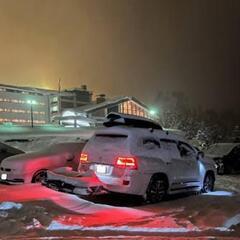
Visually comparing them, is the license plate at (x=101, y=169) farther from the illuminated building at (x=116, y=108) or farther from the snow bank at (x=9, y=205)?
the illuminated building at (x=116, y=108)

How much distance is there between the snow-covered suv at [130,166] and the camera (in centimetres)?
1096

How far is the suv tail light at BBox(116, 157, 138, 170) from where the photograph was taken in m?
11.0

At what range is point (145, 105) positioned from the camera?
75.8 metres

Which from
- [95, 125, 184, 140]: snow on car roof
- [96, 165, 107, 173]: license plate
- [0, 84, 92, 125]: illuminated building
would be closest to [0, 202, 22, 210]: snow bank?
[96, 165, 107, 173]: license plate

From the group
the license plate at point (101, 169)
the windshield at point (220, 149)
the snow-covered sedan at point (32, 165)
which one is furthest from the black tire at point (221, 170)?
the license plate at point (101, 169)

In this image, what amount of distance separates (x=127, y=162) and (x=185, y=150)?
2562mm

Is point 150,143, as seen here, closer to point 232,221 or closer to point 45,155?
point 232,221

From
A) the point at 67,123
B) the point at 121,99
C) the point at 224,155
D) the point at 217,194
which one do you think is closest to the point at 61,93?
the point at 121,99

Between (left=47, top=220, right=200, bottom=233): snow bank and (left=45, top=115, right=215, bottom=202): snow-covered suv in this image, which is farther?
(left=45, top=115, right=215, bottom=202): snow-covered suv

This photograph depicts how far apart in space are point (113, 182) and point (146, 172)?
77 cm

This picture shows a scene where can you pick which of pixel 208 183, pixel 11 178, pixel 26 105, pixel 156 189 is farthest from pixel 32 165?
pixel 26 105

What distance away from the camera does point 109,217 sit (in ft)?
30.5

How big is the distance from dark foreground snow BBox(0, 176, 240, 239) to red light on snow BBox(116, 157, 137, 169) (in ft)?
2.85

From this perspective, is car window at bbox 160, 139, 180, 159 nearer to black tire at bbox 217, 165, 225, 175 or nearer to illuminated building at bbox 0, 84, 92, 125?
black tire at bbox 217, 165, 225, 175
